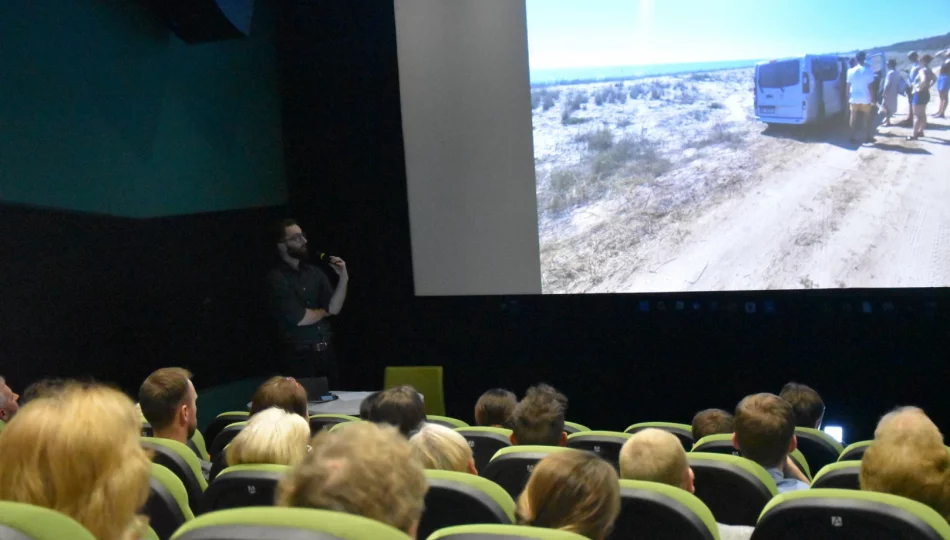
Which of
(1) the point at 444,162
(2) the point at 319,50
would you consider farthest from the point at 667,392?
(2) the point at 319,50

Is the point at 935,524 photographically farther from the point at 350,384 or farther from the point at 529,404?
the point at 350,384

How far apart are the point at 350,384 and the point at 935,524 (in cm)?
570

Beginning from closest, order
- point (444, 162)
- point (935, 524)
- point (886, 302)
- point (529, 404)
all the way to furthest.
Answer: point (935, 524)
point (529, 404)
point (886, 302)
point (444, 162)

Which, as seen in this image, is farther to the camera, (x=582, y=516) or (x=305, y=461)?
(x=582, y=516)

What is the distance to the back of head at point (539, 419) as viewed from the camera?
315 cm

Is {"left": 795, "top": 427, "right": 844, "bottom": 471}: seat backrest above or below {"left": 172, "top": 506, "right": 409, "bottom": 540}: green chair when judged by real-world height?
below

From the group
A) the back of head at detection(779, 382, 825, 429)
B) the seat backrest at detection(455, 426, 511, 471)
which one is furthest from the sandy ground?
the seat backrest at detection(455, 426, 511, 471)

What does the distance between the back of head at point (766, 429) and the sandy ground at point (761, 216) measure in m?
2.63

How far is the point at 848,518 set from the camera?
5.60ft

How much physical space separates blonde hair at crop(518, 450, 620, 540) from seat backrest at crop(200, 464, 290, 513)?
0.72 meters

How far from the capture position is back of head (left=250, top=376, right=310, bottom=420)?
136 inches

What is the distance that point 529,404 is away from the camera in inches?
125

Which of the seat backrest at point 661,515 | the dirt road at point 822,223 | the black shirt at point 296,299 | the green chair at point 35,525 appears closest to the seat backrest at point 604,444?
the seat backrest at point 661,515

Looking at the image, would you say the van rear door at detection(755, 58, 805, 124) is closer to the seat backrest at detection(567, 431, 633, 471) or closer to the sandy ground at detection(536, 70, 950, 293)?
the sandy ground at detection(536, 70, 950, 293)
